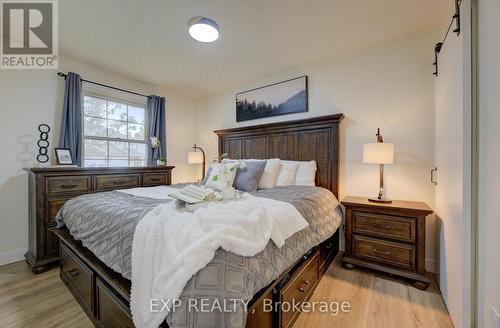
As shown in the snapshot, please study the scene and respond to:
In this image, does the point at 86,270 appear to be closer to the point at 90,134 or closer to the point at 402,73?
the point at 90,134

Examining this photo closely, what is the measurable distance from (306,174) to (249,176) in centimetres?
76

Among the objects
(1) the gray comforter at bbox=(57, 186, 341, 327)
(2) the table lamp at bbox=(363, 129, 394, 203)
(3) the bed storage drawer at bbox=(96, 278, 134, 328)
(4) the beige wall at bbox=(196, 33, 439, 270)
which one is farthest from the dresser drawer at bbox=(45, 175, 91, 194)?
(2) the table lamp at bbox=(363, 129, 394, 203)

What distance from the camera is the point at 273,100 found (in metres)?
3.27

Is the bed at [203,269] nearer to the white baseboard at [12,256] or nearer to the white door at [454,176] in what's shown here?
the white door at [454,176]

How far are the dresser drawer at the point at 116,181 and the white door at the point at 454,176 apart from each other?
134 inches

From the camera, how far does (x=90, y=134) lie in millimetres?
3045

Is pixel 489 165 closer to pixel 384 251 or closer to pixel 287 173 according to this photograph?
pixel 384 251

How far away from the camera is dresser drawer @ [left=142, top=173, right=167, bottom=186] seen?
3.08 meters

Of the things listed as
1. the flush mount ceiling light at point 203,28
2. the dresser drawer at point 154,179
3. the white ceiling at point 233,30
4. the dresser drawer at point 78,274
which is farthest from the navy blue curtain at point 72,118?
the flush mount ceiling light at point 203,28

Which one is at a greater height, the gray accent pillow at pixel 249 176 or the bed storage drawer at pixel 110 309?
the gray accent pillow at pixel 249 176

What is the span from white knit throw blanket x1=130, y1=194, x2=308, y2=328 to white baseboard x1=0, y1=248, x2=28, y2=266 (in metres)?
2.54

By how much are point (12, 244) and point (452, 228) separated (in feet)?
14.3

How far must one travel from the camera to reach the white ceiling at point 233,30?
1.85 meters

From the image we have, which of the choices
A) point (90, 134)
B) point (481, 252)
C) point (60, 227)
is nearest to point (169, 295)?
point (481, 252)
